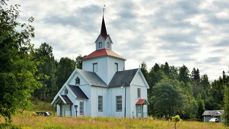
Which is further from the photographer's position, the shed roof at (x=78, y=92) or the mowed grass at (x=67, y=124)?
the shed roof at (x=78, y=92)

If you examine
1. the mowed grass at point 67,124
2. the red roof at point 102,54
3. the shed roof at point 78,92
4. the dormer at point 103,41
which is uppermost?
the dormer at point 103,41

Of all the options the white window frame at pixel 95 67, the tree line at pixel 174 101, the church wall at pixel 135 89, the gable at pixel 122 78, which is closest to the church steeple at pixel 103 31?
the white window frame at pixel 95 67

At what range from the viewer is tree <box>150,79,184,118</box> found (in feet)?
232

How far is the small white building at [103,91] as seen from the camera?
155 ft

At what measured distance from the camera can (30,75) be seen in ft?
51.3

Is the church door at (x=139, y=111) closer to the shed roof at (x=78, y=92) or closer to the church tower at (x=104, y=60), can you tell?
the church tower at (x=104, y=60)

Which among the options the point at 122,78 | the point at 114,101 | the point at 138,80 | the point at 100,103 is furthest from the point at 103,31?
the point at 100,103

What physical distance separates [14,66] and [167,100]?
5764cm

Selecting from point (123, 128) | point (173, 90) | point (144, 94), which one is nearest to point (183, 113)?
point (173, 90)

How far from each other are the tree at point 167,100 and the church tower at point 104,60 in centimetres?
2041

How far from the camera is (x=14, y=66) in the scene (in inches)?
594

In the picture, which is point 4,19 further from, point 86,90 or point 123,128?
point 86,90

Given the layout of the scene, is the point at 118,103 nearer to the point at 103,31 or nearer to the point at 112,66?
the point at 112,66

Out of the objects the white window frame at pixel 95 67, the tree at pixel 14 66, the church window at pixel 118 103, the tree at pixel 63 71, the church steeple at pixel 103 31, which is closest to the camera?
the tree at pixel 14 66
